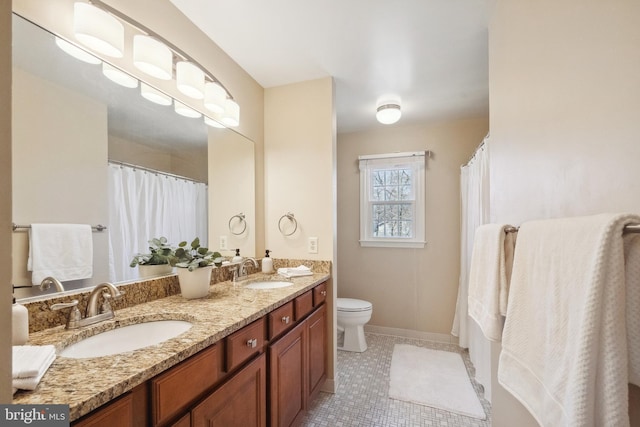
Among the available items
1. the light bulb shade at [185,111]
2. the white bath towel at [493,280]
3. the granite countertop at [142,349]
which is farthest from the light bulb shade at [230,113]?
the white bath towel at [493,280]

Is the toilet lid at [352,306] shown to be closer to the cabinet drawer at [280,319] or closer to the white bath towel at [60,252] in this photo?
the cabinet drawer at [280,319]

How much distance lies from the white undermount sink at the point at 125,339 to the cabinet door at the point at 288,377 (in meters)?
0.47

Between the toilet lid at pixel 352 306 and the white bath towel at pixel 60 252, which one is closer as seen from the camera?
the white bath towel at pixel 60 252

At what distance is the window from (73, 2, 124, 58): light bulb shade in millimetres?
2458

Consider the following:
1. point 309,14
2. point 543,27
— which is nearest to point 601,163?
point 543,27

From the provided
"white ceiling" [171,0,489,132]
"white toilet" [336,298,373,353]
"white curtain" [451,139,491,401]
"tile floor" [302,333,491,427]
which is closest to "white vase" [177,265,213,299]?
"tile floor" [302,333,491,427]

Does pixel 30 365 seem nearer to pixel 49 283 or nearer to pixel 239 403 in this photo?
pixel 49 283

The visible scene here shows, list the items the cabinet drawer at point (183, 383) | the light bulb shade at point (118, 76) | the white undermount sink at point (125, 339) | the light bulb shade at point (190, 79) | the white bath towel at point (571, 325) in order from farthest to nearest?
the light bulb shade at point (190, 79) < the light bulb shade at point (118, 76) < the white undermount sink at point (125, 339) < the cabinet drawer at point (183, 383) < the white bath towel at point (571, 325)

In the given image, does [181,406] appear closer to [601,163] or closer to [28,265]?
[28,265]

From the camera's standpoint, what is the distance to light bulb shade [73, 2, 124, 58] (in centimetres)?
102

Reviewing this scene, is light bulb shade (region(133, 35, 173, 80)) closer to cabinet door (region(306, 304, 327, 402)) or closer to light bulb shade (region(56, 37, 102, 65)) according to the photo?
light bulb shade (region(56, 37, 102, 65))
